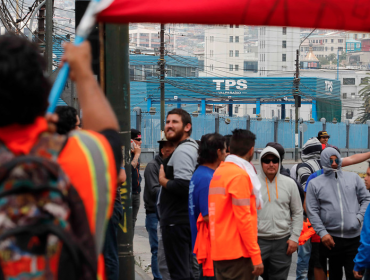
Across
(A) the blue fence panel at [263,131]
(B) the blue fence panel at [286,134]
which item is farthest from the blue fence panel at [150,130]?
(B) the blue fence panel at [286,134]

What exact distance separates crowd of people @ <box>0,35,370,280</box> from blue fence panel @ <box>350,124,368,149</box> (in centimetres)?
4053

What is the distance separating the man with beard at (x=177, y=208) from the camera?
5516 mm

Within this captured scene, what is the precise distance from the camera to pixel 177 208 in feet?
18.5

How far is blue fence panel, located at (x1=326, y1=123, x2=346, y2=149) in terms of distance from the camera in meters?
45.3

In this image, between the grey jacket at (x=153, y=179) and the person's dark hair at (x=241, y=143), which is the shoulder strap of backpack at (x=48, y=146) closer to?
the person's dark hair at (x=241, y=143)

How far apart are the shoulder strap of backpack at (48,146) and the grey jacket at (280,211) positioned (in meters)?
4.24

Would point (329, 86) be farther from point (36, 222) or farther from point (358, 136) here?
point (36, 222)

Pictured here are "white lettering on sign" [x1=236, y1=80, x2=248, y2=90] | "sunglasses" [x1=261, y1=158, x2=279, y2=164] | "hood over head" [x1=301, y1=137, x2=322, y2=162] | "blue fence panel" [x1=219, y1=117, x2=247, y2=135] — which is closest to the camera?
"sunglasses" [x1=261, y1=158, x2=279, y2=164]

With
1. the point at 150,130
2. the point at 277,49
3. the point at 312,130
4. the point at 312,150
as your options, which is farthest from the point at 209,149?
the point at 277,49

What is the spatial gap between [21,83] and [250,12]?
1292mm

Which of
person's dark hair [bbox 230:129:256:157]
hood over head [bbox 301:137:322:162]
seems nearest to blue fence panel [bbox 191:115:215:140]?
hood over head [bbox 301:137:322:162]

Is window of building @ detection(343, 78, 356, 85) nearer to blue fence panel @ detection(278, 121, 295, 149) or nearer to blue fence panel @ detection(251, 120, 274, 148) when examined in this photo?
blue fence panel @ detection(278, 121, 295, 149)

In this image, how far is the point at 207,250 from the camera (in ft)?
17.0

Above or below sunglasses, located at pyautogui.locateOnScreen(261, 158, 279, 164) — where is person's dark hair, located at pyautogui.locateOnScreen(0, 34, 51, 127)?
above
